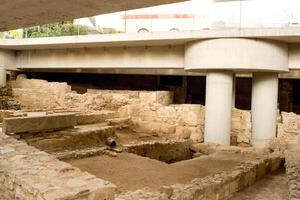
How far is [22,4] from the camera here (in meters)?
3.60

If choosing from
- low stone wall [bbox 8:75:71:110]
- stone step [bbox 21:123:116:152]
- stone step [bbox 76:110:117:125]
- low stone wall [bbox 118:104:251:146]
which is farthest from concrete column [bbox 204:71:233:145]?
low stone wall [bbox 8:75:71:110]

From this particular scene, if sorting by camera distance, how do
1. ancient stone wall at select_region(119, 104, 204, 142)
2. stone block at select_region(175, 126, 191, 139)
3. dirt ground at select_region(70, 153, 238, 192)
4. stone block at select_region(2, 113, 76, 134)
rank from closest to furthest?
dirt ground at select_region(70, 153, 238, 192) → stone block at select_region(2, 113, 76, 134) → stone block at select_region(175, 126, 191, 139) → ancient stone wall at select_region(119, 104, 204, 142)

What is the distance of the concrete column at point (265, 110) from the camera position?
12.2m

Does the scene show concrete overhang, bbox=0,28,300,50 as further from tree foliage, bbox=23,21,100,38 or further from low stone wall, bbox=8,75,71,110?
low stone wall, bbox=8,75,71,110

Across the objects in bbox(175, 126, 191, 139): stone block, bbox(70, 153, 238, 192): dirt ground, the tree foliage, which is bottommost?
bbox(70, 153, 238, 192): dirt ground

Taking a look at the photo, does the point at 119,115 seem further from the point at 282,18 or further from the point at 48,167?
the point at 48,167

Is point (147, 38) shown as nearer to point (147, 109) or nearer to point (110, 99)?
point (147, 109)

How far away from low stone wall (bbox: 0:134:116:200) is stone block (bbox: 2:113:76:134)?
5.05 meters

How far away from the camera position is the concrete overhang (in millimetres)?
10359

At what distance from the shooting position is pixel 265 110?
12.2m

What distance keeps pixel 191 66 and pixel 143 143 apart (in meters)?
3.22

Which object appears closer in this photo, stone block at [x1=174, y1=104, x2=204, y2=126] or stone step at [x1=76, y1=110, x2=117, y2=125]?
stone step at [x1=76, y1=110, x2=117, y2=125]

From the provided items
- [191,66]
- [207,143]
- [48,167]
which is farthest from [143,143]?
[48,167]

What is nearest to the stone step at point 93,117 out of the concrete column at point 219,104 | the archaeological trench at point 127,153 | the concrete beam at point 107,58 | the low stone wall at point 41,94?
the archaeological trench at point 127,153
